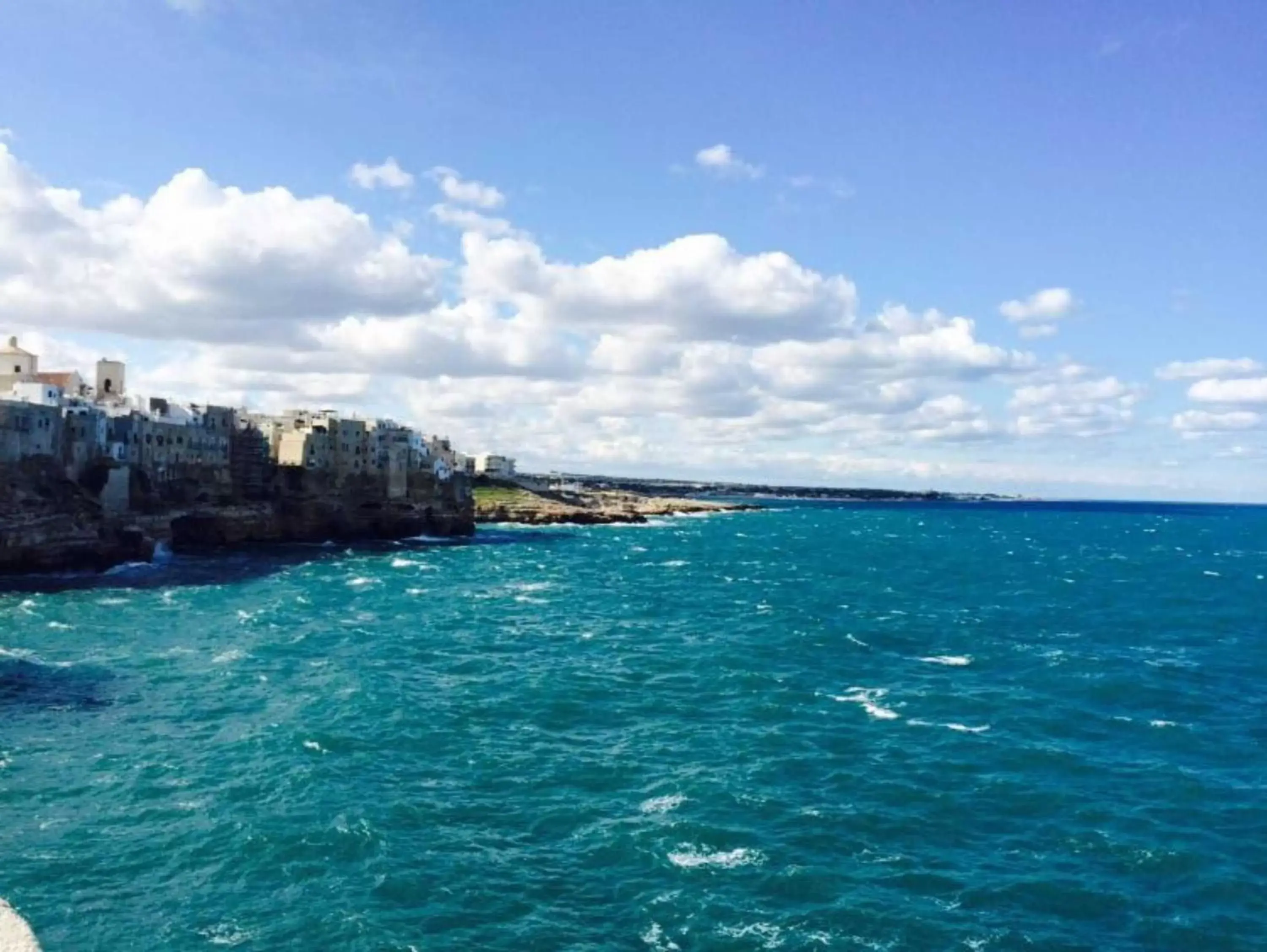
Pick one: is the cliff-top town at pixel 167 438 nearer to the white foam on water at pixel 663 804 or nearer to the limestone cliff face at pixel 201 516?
the limestone cliff face at pixel 201 516

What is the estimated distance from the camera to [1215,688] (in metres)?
53.8

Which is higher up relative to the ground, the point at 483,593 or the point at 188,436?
the point at 188,436

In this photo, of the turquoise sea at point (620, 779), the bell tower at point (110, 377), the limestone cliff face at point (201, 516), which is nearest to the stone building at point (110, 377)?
the bell tower at point (110, 377)

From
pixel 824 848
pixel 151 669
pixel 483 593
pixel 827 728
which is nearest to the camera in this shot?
pixel 824 848

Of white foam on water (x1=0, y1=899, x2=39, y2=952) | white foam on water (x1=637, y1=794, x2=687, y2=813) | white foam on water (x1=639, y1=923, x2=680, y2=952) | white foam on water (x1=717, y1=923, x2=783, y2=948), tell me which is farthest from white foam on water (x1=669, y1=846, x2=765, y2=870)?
white foam on water (x1=0, y1=899, x2=39, y2=952)

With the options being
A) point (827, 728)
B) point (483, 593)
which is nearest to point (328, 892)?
point (827, 728)

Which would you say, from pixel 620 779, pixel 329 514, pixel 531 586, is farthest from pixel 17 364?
pixel 620 779

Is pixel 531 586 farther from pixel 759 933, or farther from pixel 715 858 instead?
pixel 759 933

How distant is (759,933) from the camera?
25188mm

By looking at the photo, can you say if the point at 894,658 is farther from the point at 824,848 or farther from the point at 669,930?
the point at 669,930

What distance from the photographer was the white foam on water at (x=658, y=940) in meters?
24.2

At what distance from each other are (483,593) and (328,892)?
5961 centimetres

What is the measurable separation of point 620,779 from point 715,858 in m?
7.53

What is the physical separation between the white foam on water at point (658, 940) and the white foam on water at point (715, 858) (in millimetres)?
3915
